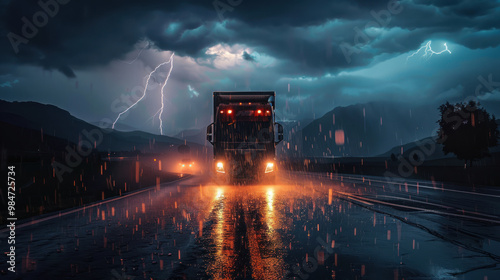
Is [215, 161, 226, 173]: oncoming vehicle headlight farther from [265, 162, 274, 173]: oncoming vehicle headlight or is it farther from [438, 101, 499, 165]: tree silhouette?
[438, 101, 499, 165]: tree silhouette

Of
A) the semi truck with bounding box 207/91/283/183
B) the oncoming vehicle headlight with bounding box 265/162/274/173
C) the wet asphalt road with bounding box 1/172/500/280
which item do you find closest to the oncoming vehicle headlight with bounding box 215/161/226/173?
the semi truck with bounding box 207/91/283/183

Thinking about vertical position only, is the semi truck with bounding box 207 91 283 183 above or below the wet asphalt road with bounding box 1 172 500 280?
above

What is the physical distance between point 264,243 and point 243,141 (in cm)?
1451

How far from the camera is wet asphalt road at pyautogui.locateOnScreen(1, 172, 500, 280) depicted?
5.48 metres

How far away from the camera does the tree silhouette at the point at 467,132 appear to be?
236 feet

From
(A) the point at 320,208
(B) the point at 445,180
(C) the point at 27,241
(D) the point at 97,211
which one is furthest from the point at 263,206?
(B) the point at 445,180

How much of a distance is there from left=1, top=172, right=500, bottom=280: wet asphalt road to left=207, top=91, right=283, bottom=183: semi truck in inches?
353

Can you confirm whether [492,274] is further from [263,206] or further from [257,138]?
[257,138]

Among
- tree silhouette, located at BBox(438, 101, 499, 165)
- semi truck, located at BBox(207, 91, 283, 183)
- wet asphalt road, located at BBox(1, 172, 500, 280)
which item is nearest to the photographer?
wet asphalt road, located at BBox(1, 172, 500, 280)

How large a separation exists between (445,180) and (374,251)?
23.0 meters

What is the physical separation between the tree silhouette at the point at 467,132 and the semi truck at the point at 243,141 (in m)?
59.0

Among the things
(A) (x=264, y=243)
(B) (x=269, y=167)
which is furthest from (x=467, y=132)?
(A) (x=264, y=243)

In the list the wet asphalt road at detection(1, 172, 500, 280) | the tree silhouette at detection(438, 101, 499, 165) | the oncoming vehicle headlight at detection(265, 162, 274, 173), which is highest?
the tree silhouette at detection(438, 101, 499, 165)

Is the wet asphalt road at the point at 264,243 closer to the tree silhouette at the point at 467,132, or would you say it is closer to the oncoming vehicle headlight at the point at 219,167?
the oncoming vehicle headlight at the point at 219,167
